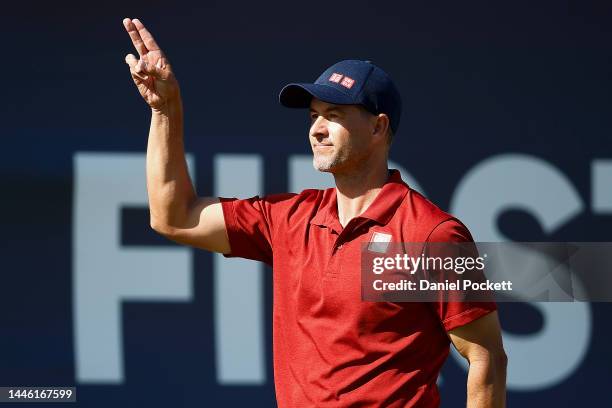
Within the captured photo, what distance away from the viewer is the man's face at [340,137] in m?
2.63

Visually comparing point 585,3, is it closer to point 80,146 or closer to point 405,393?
point 80,146

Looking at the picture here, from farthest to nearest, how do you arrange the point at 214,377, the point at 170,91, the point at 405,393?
the point at 214,377 < the point at 170,91 < the point at 405,393

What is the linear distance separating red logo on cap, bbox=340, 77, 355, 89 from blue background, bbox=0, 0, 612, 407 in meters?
1.37

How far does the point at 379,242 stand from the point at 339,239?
0.31 ft

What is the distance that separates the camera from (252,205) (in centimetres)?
279

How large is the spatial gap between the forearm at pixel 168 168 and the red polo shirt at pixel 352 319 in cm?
25

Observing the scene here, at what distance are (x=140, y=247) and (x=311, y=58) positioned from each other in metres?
0.89

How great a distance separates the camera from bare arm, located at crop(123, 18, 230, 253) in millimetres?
2682

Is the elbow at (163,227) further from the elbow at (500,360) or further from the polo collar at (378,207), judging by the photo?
the elbow at (500,360)

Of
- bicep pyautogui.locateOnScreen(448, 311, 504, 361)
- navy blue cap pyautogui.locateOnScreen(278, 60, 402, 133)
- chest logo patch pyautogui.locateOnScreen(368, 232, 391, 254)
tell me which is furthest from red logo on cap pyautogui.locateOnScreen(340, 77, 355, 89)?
bicep pyautogui.locateOnScreen(448, 311, 504, 361)

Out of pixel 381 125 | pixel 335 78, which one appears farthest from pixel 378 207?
pixel 335 78

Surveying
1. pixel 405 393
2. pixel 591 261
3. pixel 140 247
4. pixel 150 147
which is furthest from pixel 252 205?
pixel 591 261

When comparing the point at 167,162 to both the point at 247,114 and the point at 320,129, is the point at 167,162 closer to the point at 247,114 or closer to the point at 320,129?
the point at 320,129

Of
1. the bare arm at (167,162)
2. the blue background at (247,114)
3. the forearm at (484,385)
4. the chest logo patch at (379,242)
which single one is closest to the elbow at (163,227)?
the bare arm at (167,162)
